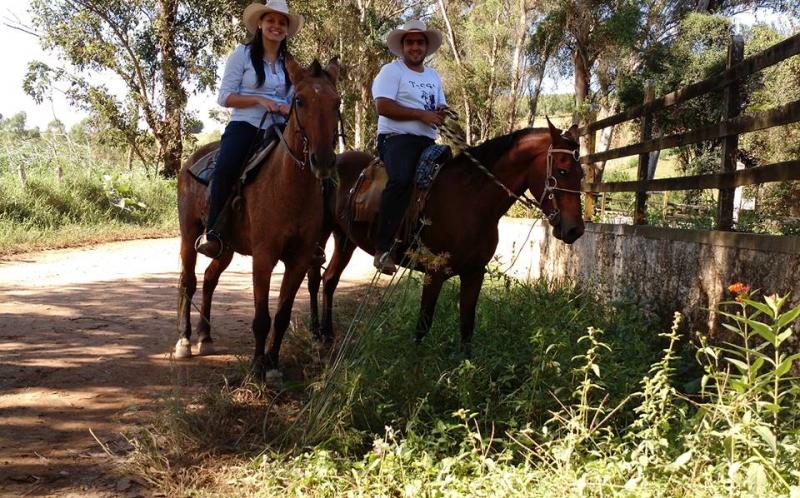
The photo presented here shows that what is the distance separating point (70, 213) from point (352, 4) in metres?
21.5

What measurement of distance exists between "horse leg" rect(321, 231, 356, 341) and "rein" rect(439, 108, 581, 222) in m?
1.67

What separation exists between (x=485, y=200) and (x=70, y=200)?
13462 millimetres

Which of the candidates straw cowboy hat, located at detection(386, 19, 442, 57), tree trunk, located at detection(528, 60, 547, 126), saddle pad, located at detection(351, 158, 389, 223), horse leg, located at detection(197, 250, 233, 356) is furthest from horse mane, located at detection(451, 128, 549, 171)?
tree trunk, located at detection(528, 60, 547, 126)

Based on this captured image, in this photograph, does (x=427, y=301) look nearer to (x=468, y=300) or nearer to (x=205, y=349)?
(x=468, y=300)

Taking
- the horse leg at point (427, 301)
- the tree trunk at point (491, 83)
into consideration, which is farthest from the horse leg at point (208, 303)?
the tree trunk at point (491, 83)

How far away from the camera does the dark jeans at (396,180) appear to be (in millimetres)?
5703

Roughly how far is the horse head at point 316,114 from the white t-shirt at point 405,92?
117 cm

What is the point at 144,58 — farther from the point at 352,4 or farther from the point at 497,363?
the point at 497,363

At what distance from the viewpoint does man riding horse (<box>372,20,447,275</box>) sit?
18.8 ft

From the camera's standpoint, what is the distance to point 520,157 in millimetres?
5590

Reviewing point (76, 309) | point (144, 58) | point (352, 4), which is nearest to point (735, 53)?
point (76, 309)

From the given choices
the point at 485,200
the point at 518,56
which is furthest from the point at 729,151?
the point at 518,56

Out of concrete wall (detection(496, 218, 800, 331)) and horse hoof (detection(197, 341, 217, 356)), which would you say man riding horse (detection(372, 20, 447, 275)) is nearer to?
concrete wall (detection(496, 218, 800, 331))

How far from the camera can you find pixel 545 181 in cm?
540
